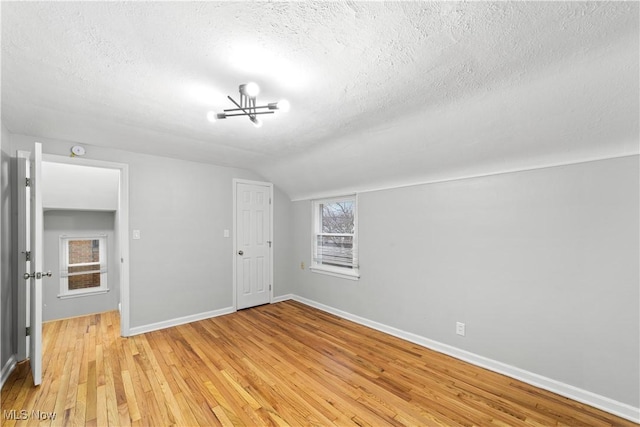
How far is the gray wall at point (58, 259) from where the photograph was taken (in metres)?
4.57

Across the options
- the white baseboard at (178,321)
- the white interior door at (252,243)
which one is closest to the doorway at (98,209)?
the white baseboard at (178,321)

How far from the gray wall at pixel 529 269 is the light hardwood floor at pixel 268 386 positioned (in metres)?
0.29

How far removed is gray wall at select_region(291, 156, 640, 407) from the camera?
201cm

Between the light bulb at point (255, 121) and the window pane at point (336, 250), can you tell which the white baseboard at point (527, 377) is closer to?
the window pane at point (336, 250)

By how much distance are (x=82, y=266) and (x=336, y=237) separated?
15.3 feet

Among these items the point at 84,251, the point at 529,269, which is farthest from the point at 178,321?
the point at 529,269

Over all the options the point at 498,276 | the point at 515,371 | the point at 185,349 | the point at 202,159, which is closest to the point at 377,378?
the point at 515,371

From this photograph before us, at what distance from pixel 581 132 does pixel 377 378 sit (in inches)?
100

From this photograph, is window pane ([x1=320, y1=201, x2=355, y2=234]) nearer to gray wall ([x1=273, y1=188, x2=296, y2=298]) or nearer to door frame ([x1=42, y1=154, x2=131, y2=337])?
gray wall ([x1=273, y1=188, x2=296, y2=298])

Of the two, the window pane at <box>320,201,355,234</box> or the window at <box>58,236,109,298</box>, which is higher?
the window pane at <box>320,201,355,234</box>

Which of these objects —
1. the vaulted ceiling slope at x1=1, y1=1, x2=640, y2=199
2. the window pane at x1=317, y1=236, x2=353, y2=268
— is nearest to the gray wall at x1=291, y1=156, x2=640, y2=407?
the vaulted ceiling slope at x1=1, y1=1, x2=640, y2=199

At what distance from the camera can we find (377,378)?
7.96 ft

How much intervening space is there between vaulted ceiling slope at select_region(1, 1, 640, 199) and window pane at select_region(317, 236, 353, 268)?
1681 millimetres

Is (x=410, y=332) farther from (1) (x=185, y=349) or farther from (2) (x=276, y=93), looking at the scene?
(2) (x=276, y=93)
